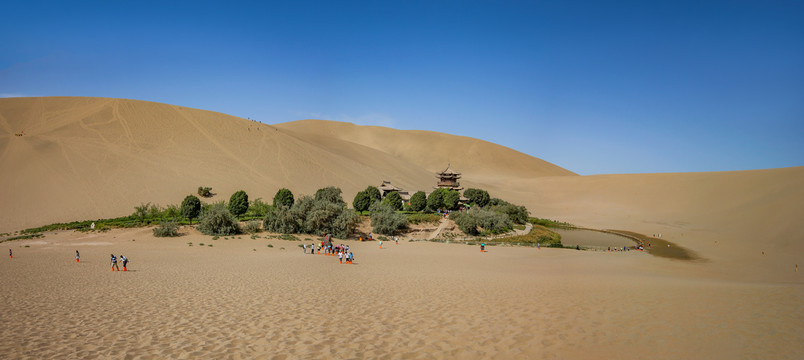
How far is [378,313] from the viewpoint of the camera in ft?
40.6

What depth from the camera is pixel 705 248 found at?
37188mm

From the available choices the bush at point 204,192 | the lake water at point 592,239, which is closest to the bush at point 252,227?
the bush at point 204,192

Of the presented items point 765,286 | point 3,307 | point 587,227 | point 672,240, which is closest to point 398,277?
point 3,307

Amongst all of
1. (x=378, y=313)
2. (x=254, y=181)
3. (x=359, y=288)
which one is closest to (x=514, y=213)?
(x=254, y=181)

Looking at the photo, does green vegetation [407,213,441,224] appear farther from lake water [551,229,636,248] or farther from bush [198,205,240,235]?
bush [198,205,240,235]

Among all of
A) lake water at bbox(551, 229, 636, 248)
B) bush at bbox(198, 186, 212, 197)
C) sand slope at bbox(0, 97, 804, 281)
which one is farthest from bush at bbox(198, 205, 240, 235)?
lake water at bbox(551, 229, 636, 248)

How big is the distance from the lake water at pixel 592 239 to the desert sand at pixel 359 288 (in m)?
5.78

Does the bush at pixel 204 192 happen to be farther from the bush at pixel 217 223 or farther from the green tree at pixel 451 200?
the green tree at pixel 451 200

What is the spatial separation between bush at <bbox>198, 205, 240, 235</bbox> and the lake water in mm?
31856

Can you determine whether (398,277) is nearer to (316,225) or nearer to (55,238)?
(316,225)

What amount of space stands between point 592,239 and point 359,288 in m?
37.3

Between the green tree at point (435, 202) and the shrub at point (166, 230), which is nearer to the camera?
the shrub at point (166, 230)

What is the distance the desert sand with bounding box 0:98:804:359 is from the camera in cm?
968

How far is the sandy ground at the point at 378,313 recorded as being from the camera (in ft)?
30.7
